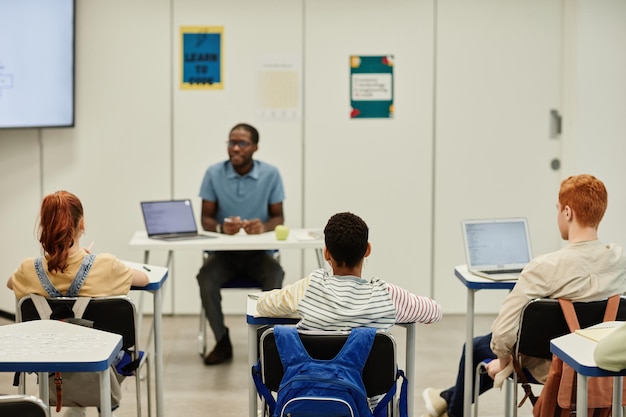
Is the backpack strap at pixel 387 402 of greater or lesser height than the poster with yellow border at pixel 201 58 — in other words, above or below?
below

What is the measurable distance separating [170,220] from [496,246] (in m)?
1.90

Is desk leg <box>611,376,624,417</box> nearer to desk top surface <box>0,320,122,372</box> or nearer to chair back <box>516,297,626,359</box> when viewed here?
chair back <box>516,297,626,359</box>

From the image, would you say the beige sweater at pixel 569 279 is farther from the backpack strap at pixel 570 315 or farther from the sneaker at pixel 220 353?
the sneaker at pixel 220 353

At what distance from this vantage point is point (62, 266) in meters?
2.99

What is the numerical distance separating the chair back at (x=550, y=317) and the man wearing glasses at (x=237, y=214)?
2039 millimetres

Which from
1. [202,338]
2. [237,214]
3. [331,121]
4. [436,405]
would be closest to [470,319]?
[436,405]

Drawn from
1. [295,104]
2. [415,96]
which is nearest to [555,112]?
[415,96]

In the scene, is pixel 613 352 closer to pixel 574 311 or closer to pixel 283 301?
pixel 574 311

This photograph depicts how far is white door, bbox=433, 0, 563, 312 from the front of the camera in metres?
5.73

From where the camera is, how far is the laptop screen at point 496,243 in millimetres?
3672

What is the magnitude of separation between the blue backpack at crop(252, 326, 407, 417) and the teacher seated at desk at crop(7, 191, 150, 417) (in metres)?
0.90

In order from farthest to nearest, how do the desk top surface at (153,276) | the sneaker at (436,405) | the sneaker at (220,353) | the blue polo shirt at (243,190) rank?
the blue polo shirt at (243,190)
the sneaker at (220,353)
the sneaker at (436,405)
the desk top surface at (153,276)

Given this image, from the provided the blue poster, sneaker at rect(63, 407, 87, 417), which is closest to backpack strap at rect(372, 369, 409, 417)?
sneaker at rect(63, 407, 87, 417)

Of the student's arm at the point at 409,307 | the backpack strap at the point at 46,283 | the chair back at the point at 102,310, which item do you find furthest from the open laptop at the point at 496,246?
the backpack strap at the point at 46,283
